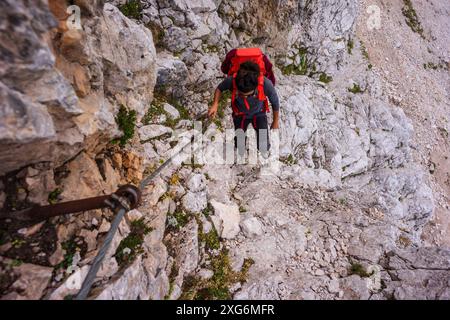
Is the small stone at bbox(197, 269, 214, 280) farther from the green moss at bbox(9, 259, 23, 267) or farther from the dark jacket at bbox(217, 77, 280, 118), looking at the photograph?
the dark jacket at bbox(217, 77, 280, 118)

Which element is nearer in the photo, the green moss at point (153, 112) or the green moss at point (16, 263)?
the green moss at point (16, 263)

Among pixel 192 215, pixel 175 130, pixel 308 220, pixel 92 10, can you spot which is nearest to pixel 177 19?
pixel 175 130

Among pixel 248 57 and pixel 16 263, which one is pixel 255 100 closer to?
pixel 248 57

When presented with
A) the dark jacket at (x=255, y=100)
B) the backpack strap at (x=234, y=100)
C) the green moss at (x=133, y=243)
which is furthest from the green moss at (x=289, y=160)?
the green moss at (x=133, y=243)

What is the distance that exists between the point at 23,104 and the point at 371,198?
1120 cm

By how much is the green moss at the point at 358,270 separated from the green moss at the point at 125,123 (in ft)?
20.1

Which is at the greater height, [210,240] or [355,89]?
[355,89]

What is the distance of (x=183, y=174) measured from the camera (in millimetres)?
8070

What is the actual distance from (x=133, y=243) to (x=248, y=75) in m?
4.28

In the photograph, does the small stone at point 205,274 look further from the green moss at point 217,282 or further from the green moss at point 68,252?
the green moss at point 68,252

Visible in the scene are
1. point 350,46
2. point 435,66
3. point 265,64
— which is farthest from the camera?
point 435,66

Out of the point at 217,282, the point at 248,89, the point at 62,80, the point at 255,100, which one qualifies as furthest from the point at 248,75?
the point at 217,282

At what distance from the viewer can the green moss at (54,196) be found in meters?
5.10
